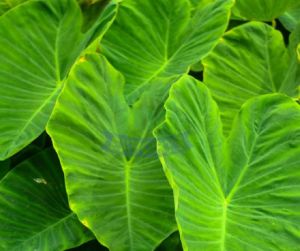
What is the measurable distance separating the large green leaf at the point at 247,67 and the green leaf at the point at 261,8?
101mm

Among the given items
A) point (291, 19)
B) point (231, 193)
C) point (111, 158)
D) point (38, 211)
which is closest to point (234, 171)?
point (231, 193)

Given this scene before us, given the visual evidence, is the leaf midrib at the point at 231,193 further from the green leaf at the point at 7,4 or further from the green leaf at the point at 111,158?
the green leaf at the point at 7,4

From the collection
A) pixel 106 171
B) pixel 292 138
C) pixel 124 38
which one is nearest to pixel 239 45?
pixel 124 38

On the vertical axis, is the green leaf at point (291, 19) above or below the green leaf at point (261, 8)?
below

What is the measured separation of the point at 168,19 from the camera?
4.98 feet

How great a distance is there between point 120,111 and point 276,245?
1.31 feet

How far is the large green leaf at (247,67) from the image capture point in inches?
57.3

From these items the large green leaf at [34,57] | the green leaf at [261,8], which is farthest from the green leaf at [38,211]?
the green leaf at [261,8]

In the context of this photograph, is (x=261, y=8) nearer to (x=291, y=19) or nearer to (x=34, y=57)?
(x=291, y=19)

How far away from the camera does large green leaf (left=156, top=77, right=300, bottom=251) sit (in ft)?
3.32

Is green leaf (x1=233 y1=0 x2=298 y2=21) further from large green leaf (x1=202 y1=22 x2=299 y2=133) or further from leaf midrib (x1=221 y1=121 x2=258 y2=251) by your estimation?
leaf midrib (x1=221 y1=121 x2=258 y2=251)

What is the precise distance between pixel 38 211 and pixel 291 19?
100cm

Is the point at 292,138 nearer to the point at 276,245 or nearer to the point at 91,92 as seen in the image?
the point at 276,245

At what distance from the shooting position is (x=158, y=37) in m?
1.49
